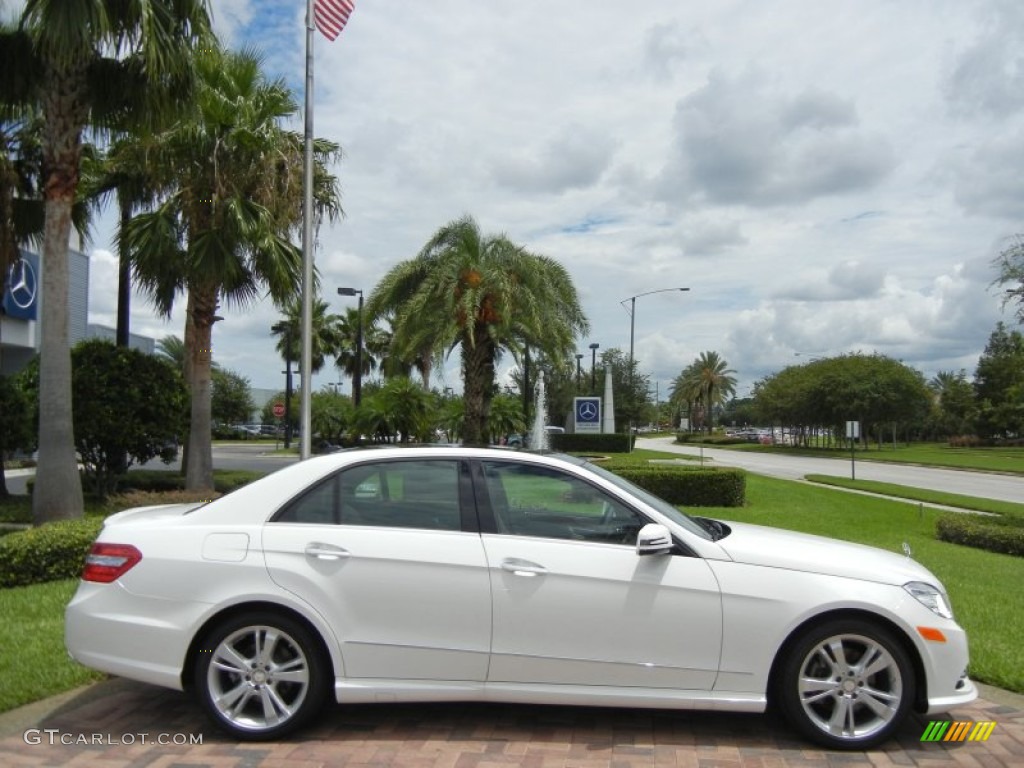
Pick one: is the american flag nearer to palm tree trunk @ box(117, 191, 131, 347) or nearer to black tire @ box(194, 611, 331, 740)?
palm tree trunk @ box(117, 191, 131, 347)

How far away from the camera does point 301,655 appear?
438cm

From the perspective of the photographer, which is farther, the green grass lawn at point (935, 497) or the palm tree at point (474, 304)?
the green grass lawn at point (935, 497)

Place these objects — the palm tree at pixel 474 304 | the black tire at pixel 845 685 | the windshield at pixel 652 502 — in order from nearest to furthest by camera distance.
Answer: the black tire at pixel 845 685 → the windshield at pixel 652 502 → the palm tree at pixel 474 304

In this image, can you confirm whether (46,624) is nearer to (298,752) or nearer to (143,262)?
(298,752)

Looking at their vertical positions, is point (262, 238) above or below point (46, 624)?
above

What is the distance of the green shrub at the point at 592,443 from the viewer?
4116cm

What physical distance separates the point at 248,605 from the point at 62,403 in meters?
7.53

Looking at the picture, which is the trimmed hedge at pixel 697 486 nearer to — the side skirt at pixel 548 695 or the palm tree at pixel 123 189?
the palm tree at pixel 123 189

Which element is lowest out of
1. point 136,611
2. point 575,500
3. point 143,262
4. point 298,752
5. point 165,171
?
point 298,752

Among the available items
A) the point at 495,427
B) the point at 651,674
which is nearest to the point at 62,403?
the point at 651,674

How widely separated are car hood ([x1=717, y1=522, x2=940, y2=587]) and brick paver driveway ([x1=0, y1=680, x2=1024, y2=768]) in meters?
0.83

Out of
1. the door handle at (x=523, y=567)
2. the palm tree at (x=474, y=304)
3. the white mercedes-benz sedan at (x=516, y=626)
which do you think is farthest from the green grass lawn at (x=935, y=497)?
the door handle at (x=523, y=567)

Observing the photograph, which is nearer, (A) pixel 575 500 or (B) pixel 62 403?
(A) pixel 575 500

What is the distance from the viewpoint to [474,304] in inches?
802
